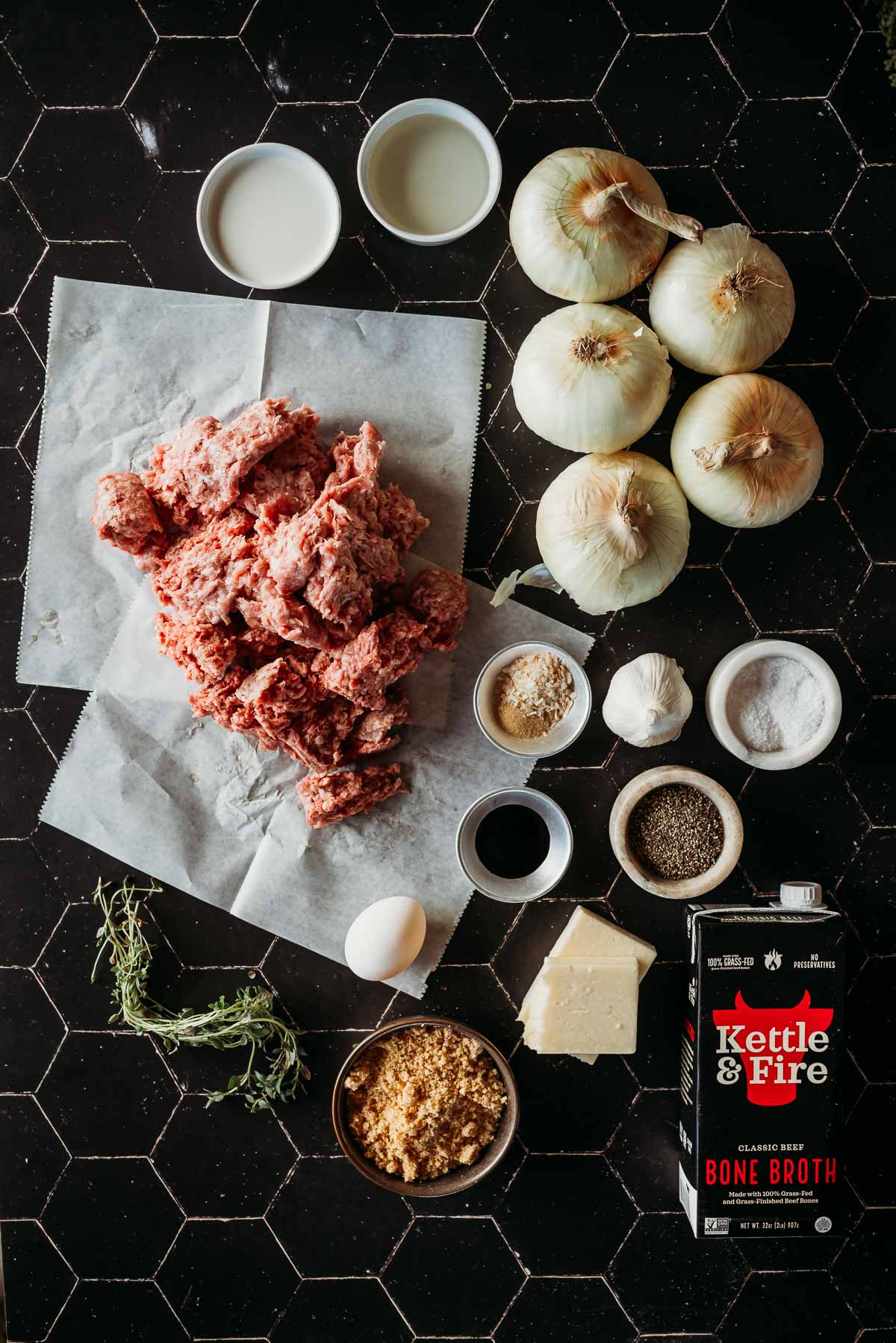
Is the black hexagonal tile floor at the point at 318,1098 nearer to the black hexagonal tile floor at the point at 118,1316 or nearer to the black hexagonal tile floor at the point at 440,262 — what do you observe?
the black hexagonal tile floor at the point at 118,1316

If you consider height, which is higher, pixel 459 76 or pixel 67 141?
pixel 459 76

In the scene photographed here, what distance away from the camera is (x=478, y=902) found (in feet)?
6.72

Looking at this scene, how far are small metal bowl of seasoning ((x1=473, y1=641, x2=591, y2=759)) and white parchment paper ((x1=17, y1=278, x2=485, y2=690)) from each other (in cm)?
26

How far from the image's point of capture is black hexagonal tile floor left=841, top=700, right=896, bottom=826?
205 centimetres

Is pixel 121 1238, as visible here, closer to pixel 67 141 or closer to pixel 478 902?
pixel 478 902

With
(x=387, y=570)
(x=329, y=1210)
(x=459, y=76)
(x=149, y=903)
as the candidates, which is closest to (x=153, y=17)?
(x=459, y=76)

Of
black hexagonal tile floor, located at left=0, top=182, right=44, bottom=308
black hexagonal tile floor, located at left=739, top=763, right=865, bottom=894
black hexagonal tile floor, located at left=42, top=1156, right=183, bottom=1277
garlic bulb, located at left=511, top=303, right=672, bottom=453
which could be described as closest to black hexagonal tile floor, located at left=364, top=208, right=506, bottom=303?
garlic bulb, located at left=511, top=303, right=672, bottom=453

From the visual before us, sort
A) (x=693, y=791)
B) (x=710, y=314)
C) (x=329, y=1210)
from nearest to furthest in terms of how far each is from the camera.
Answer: (x=710, y=314), (x=693, y=791), (x=329, y=1210)

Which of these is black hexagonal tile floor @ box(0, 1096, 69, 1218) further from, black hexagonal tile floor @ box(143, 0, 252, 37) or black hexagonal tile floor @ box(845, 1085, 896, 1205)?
black hexagonal tile floor @ box(143, 0, 252, 37)

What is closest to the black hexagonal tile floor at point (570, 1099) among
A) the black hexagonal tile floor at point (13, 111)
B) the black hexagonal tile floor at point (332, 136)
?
the black hexagonal tile floor at point (332, 136)

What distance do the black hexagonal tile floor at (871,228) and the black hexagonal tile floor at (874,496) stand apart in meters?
0.34

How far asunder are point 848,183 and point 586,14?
67 cm

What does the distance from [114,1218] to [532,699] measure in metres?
1.54

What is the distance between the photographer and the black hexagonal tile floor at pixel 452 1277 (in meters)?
2.08
